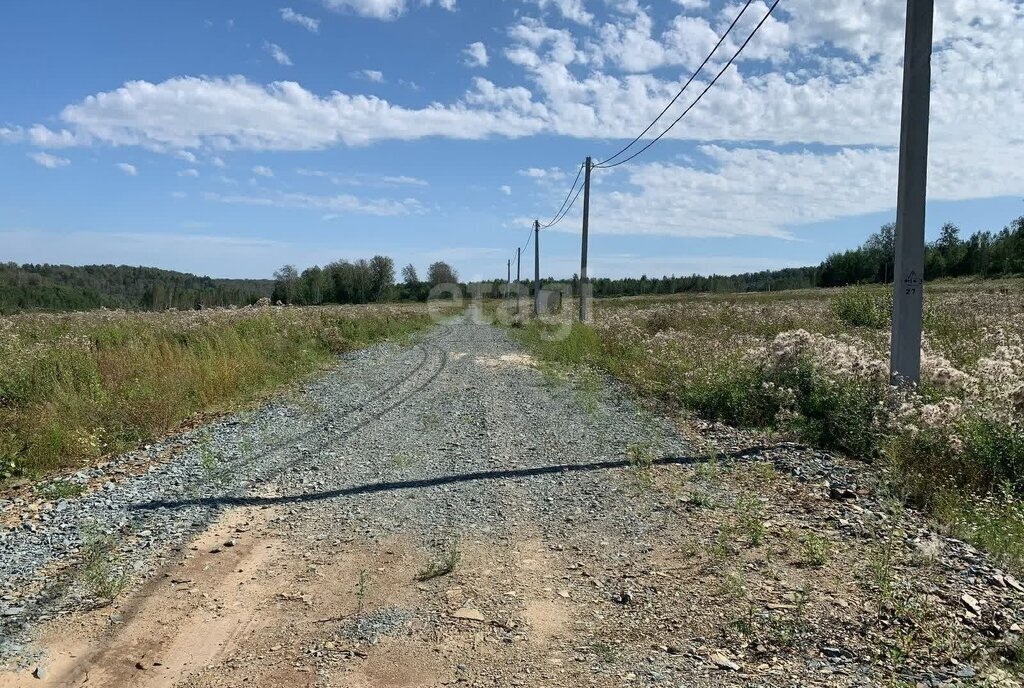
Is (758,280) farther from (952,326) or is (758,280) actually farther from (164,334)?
(164,334)

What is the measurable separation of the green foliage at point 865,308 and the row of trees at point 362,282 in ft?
202

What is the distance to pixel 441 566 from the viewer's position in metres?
4.19

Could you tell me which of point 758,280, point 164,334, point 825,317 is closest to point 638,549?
point 164,334

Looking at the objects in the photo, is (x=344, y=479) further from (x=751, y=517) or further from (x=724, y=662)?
(x=724, y=662)

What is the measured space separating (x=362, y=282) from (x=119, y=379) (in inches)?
2891

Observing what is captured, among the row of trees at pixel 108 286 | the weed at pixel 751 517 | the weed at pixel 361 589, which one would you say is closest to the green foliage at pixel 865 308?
the weed at pixel 751 517

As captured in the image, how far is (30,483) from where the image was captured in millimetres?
6047

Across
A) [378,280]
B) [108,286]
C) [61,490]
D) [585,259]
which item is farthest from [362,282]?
[61,490]

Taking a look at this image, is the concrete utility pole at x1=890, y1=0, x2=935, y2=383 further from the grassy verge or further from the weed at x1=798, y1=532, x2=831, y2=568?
the grassy verge

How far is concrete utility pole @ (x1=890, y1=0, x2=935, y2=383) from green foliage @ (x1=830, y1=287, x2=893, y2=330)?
9.56m

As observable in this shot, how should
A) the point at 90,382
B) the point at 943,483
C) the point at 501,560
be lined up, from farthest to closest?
the point at 90,382
the point at 943,483
the point at 501,560

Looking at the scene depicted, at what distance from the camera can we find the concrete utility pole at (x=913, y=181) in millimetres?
6664

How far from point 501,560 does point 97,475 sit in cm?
433

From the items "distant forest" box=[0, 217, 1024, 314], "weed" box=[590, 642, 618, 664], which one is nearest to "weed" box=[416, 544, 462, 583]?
"weed" box=[590, 642, 618, 664]
